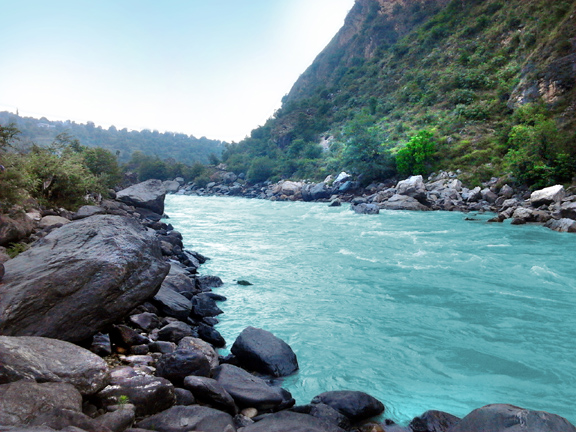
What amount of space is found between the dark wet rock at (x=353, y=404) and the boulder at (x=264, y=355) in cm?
92

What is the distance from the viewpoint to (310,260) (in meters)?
11.7

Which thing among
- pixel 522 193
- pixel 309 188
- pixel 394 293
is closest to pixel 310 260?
pixel 394 293

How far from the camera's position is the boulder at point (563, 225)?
14.1 metres

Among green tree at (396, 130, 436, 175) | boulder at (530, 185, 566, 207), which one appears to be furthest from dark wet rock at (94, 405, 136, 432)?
green tree at (396, 130, 436, 175)

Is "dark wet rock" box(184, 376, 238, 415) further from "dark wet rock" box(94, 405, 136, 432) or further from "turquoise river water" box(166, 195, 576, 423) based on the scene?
"turquoise river water" box(166, 195, 576, 423)

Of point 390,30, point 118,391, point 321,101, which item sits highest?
point 390,30

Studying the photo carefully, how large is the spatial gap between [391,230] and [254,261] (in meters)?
8.04

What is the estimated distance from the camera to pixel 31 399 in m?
2.31

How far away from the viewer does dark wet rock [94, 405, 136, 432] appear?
8.21ft

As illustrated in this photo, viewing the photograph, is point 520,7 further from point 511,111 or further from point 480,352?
point 480,352

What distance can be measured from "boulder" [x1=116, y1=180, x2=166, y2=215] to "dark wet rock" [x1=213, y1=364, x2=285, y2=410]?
1689 cm

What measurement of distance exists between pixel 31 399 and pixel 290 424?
210 cm

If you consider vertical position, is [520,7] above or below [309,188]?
above

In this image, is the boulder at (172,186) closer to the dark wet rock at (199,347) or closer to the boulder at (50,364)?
the dark wet rock at (199,347)
